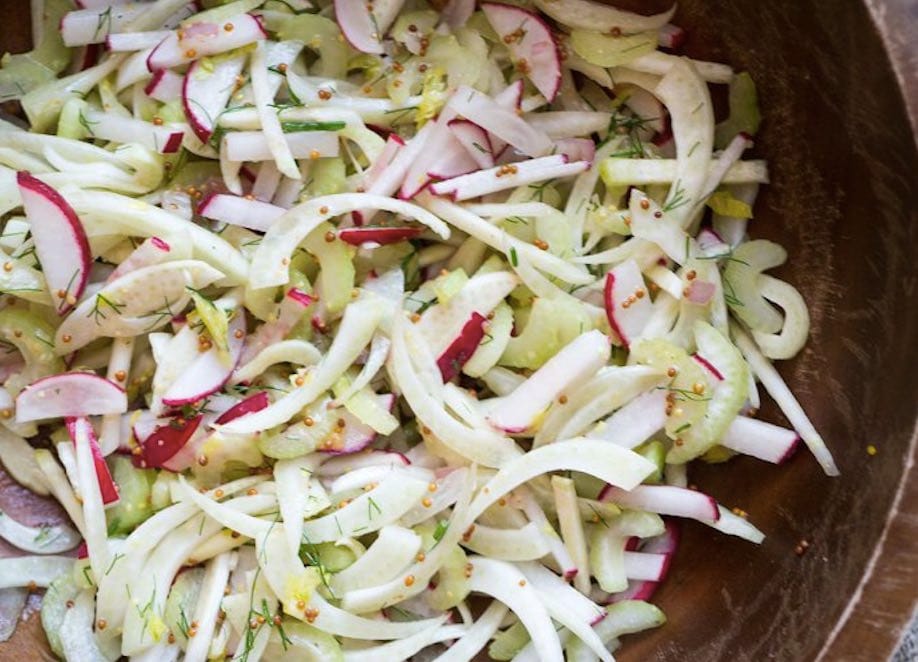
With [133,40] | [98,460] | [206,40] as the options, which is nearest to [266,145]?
[206,40]

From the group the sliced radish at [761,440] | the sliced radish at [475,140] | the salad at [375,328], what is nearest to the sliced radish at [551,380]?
the salad at [375,328]

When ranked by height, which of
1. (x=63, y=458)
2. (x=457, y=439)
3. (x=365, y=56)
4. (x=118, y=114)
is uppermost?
(x=365, y=56)

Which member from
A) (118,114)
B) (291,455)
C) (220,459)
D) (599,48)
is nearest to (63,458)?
(220,459)

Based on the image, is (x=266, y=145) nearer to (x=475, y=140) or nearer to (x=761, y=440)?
(x=475, y=140)

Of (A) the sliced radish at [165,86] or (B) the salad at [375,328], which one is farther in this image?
(A) the sliced radish at [165,86]

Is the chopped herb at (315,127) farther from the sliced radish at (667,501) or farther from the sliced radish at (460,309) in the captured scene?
the sliced radish at (667,501)

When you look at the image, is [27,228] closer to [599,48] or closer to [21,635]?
[21,635]

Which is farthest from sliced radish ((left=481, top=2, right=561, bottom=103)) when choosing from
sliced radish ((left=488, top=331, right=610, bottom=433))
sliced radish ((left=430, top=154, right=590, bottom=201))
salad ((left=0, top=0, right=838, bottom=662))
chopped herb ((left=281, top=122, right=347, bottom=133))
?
sliced radish ((left=488, top=331, right=610, bottom=433))
